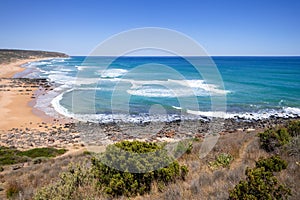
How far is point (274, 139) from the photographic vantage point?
28.3 ft

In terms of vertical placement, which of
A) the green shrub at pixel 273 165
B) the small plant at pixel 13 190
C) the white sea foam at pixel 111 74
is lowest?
the small plant at pixel 13 190

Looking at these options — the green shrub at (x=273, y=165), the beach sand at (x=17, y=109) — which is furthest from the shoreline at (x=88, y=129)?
the green shrub at (x=273, y=165)

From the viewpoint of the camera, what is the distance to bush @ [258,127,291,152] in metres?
8.31

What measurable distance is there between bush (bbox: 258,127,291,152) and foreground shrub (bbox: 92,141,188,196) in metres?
4.05

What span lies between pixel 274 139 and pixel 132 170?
5.69m

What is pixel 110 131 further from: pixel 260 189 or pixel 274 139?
pixel 260 189

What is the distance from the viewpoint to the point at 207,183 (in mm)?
5297

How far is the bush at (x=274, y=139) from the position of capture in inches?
327

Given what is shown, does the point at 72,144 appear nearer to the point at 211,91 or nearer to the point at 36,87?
the point at 211,91

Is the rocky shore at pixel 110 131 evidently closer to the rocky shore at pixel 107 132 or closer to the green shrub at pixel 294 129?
the rocky shore at pixel 107 132

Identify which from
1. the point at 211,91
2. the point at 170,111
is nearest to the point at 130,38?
the point at 170,111

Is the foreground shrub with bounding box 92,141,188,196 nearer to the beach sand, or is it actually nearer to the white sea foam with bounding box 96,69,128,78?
the beach sand

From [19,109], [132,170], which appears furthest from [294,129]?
[19,109]

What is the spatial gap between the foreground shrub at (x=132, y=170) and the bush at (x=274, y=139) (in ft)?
13.3
